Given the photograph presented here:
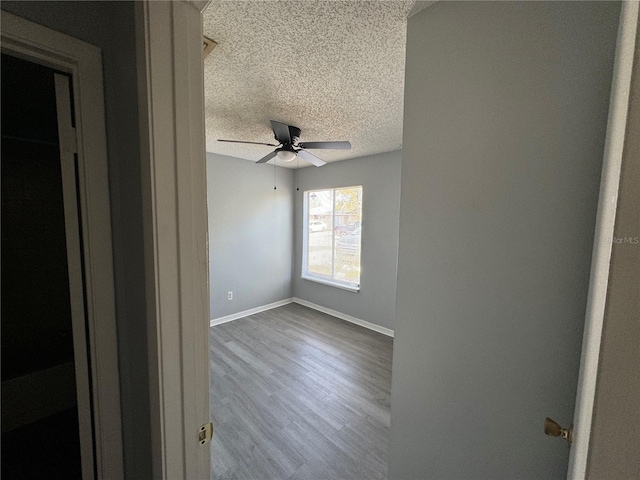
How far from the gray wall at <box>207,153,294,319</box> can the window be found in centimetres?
41

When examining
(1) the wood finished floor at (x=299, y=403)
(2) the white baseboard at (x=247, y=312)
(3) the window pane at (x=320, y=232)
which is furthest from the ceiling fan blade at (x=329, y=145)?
(2) the white baseboard at (x=247, y=312)

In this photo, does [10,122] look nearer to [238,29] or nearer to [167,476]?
[238,29]

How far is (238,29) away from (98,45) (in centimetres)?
68

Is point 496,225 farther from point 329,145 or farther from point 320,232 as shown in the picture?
point 320,232

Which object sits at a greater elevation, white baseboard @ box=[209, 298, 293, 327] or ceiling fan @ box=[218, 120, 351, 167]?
ceiling fan @ box=[218, 120, 351, 167]

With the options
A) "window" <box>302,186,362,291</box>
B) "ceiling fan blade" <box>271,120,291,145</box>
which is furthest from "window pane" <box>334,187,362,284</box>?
"ceiling fan blade" <box>271,120,291,145</box>

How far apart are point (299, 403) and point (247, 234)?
2678mm

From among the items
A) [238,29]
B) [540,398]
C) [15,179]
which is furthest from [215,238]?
[540,398]

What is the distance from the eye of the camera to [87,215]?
0.81 meters

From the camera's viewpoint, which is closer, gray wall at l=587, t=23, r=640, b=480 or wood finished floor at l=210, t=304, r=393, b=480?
gray wall at l=587, t=23, r=640, b=480

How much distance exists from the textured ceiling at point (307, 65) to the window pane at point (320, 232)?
1.76 meters

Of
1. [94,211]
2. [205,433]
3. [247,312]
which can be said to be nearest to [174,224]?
[94,211]

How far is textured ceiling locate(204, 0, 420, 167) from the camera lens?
3.69 ft

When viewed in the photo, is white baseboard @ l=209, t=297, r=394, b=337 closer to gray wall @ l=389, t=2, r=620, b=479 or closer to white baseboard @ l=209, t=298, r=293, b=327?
white baseboard @ l=209, t=298, r=293, b=327
